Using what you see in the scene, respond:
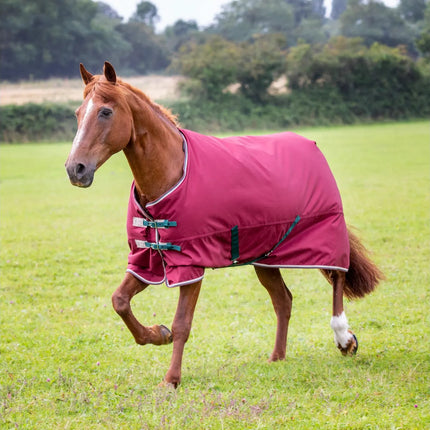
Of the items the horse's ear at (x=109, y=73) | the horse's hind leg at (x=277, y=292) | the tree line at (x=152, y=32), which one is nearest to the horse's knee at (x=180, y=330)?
the horse's hind leg at (x=277, y=292)

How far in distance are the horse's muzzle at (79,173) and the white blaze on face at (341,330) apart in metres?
2.25

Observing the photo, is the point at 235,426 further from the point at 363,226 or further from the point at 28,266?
the point at 363,226

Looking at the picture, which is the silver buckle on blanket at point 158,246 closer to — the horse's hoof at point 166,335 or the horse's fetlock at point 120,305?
the horse's fetlock at point 120,305

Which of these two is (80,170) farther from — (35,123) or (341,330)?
(35,123)

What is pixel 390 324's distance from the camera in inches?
232

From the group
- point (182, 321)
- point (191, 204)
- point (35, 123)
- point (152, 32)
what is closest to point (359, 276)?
point (182, 321)

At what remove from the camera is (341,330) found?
4.96m

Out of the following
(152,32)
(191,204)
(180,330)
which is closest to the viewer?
(191,204)

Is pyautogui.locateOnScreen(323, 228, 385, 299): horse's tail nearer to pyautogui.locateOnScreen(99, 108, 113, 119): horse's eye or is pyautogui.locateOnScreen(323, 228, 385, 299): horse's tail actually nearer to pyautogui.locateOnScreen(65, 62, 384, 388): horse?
pyautogui.locateOnScreen(65, 62, 384, 388): horse

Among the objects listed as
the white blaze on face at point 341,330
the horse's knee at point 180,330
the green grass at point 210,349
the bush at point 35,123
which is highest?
the horse's knee at point 180,330

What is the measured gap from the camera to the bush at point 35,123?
127 feet

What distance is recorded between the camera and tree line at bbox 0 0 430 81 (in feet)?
174

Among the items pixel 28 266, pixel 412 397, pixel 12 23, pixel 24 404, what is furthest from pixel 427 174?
pixel 12 23

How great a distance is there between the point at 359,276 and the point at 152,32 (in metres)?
67.9
